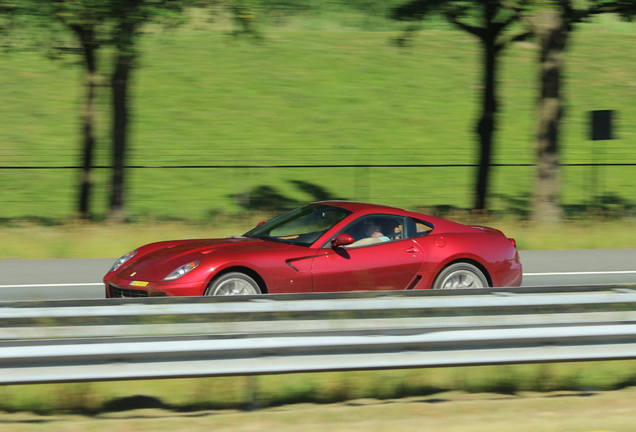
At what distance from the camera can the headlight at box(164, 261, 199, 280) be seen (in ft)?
25.7

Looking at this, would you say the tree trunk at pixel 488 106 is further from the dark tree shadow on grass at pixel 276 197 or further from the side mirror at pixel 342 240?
the side mirror at pixel 342 240

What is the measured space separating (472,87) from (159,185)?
17387mm

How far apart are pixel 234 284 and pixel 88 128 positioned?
41.0 feet

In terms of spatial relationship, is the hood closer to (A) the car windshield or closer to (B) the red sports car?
(B) the red sports car

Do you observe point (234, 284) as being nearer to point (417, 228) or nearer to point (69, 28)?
point (417, 228)

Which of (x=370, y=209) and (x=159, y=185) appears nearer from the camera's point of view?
(x=370, y=209)

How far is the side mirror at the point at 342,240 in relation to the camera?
831cm

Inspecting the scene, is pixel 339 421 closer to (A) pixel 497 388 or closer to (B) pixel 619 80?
(A) pixel 497 388

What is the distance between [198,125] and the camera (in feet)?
103

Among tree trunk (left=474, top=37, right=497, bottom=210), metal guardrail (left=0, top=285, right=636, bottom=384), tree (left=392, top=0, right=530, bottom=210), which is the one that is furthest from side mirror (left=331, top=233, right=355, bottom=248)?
tree trunk (left=474, top=37, right=497, bottom=210)

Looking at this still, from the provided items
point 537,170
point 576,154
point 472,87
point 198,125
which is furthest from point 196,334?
point 472,87

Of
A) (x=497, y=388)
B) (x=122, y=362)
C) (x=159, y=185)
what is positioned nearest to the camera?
(x=122, y=362)

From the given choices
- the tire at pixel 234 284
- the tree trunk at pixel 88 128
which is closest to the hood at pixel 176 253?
the tire at pixel 234 284

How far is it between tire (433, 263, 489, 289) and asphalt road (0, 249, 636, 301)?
292cm
